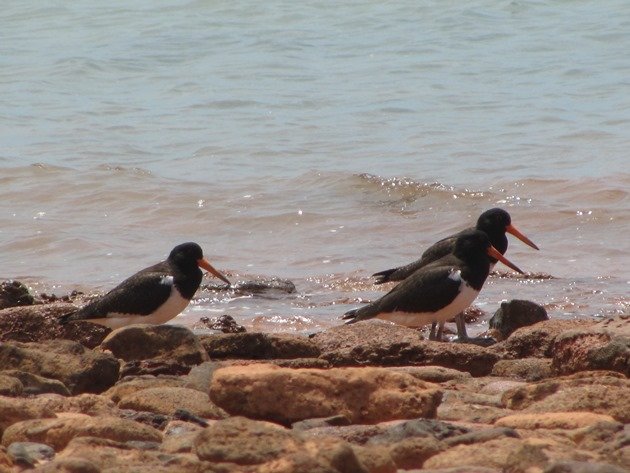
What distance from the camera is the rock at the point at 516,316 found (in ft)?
26.1

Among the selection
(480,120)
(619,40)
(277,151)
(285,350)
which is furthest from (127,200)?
(619,40)

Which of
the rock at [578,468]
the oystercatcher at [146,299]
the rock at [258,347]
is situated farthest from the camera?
the oystercatcher at [146,299]

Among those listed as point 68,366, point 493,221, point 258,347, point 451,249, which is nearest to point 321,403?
point 68,366

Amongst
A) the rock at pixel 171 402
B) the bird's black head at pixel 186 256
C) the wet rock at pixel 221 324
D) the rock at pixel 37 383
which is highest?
the rock at pixel 171 402

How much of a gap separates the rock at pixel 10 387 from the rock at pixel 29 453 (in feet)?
2.83

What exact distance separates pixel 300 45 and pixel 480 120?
5667 millimetres

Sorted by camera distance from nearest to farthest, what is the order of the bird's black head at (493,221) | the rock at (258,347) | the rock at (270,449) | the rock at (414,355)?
the rock at (270,449) → the rock at (414,355) → the rock at (258,347) → the bird's black head at (493,221)

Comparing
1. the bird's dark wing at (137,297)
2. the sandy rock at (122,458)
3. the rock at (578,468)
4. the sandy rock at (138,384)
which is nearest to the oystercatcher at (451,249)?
the bird's dark wing at (137,297)

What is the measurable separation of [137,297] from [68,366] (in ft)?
7.11

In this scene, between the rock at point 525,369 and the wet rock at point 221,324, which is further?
the wet rock at point 221,324

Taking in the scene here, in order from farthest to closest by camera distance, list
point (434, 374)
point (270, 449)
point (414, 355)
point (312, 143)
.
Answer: point (312, 143) < point (414, 355) < point (434, 374) < point (270, 449)

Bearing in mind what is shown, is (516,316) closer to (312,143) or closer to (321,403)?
(321,403)

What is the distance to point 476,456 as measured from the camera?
13.2ft

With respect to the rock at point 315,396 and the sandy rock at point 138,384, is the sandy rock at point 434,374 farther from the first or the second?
the sandy rock at point 138,384
